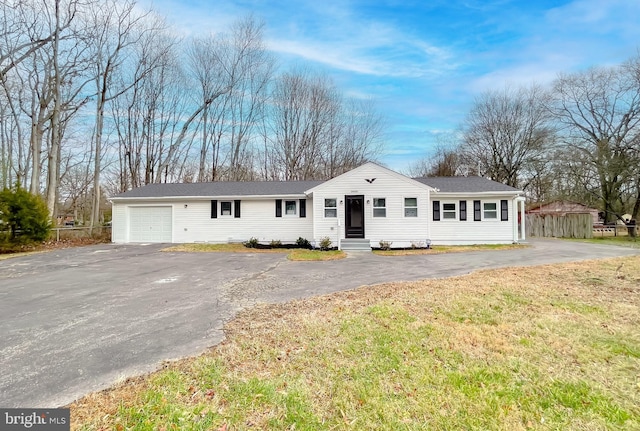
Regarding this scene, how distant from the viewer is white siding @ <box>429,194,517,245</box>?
51.6ft

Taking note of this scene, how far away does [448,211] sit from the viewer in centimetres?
1599

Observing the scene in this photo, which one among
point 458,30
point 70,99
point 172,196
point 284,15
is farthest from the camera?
point 70,99

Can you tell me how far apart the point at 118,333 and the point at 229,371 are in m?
2.17

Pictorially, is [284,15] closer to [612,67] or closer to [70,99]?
[70,99]

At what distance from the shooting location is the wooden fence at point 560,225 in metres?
20.8

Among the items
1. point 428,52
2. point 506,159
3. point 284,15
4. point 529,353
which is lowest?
point 529,353

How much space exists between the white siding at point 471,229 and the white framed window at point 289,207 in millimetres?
7271

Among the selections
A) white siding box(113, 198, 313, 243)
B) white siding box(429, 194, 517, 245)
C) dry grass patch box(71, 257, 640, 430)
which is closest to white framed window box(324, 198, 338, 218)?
white siding box(113, 198, 313, 243)

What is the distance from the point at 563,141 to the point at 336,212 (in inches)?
872

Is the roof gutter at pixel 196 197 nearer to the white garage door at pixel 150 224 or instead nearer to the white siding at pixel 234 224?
the white siding at pixel 234 224

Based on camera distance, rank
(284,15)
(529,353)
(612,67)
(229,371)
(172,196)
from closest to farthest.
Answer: (229,371) → (529,353) → (284,15) → (172,196) → (612,67)

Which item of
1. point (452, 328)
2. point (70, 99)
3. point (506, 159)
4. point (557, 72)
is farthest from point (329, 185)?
point (557, 72)

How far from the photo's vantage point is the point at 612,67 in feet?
76.0

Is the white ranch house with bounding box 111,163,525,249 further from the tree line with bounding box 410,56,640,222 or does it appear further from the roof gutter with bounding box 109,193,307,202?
the tree line with bounding box 410,56,640,222
